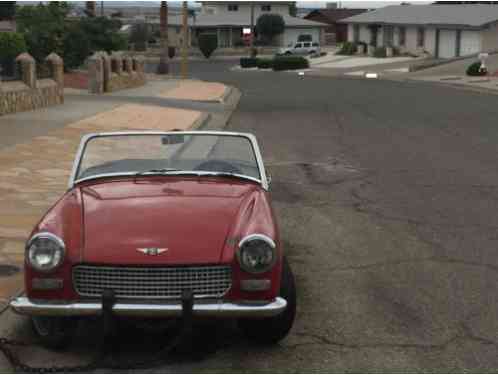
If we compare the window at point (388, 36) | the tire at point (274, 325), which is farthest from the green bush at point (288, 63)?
the tire at point (274, 325)

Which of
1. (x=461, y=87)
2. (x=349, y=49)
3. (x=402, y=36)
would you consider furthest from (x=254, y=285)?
(x=349, y=49)

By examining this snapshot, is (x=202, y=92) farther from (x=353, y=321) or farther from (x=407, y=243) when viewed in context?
(x=353, y=321)

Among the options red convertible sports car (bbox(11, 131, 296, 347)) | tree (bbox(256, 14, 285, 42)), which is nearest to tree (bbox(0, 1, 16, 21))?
tree (bbox(256, 14, 285, 42))

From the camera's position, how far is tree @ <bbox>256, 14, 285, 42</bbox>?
98.2 metres

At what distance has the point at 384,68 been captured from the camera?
59.9 metres

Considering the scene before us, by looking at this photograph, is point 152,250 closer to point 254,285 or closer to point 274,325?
point 254,285

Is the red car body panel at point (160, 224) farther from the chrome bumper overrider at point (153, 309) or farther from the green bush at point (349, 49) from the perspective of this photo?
the green bush at point (349, 49)

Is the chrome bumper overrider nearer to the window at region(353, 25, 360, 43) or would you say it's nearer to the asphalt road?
the asphalt road

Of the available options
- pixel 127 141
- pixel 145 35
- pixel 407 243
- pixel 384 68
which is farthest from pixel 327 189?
pixel 145 35

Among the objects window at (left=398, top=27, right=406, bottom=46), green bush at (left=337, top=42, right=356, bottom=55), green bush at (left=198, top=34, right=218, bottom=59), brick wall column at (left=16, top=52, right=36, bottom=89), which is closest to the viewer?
brick wall column at (left=16, top=52, right=36, bottom=89)

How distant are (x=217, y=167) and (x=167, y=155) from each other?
0.46 metres

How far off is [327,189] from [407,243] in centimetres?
356

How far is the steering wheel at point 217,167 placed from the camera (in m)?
6.94

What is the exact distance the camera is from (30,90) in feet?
78.0
